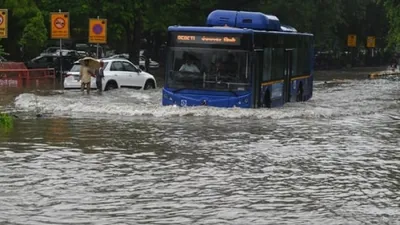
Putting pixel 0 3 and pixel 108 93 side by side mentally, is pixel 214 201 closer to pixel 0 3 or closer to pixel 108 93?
pixel 108 93

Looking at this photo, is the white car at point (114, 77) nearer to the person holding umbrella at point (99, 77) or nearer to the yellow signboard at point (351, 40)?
the person holding umbrella at point (99, 77)

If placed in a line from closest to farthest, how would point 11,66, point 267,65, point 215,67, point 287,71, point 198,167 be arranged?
point 198,167 → point 215,67 → point 267,65 → point 287,71 → point 11,66

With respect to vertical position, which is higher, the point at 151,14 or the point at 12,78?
the point at 151,14

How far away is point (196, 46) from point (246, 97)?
1.98 metres

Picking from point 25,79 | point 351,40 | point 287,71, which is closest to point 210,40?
point 287,71

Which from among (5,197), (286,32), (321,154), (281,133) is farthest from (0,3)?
(5,197)

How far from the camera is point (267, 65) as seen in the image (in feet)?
78.9

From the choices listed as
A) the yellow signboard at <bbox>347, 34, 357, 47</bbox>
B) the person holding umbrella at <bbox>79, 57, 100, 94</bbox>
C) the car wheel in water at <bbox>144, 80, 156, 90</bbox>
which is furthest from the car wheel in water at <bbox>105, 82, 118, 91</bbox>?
the yellow signboard at <bbox>347, 34, 357, 47</bbox>

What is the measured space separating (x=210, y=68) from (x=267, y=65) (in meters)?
2.28

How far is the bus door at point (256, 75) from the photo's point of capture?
74.1 ft

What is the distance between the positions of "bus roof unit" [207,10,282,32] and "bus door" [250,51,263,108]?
1777 millimetres

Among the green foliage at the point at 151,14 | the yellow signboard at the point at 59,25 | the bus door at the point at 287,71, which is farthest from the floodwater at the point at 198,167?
the green foliage at the point at 151,14

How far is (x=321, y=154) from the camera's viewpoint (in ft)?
50.1

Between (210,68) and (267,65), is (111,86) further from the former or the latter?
(210,68)
